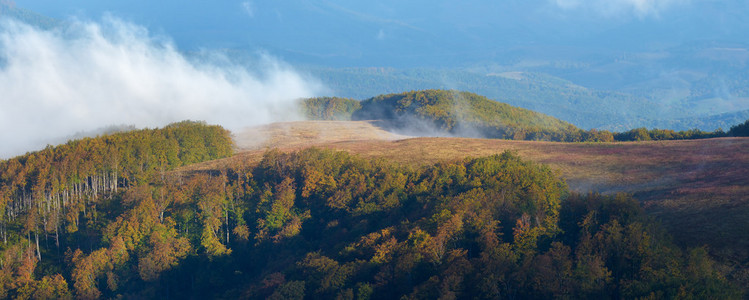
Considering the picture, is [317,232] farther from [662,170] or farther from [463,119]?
[463,119]

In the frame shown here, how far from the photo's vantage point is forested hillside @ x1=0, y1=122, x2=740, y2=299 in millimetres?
39406

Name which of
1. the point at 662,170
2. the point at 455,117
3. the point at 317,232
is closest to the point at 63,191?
the point at 317,232

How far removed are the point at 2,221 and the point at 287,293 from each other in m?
38.4

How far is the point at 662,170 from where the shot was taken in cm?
6212

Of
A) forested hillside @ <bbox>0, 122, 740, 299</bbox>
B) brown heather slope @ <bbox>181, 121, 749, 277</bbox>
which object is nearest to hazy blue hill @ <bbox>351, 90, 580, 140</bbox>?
brown heather slope @ <bbox>181, 121, 749, 277</bbox>

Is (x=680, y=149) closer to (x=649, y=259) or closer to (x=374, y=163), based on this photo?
(x=374, y=163)

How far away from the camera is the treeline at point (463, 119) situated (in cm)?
11217

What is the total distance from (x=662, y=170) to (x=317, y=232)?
110 ft

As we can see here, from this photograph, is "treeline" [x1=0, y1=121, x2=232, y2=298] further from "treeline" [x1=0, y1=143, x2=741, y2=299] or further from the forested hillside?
"treeline" [x1=0, y1=143, x2=741, y2=299]

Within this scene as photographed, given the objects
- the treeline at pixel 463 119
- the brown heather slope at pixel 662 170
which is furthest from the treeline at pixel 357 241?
the treeline at pixel 463 119

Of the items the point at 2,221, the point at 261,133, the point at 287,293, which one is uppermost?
the point at 261,133

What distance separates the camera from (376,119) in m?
157

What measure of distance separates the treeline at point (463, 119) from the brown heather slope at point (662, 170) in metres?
21.4

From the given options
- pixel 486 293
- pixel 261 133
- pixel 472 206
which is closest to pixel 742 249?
pixel 486 293
